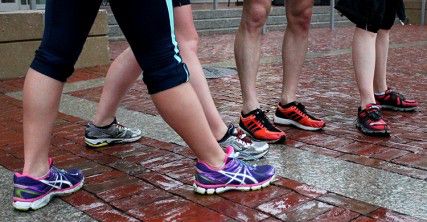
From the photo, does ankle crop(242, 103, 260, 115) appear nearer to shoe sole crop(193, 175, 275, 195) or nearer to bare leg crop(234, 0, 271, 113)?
bare leg crop(234, 0, 271, 113)

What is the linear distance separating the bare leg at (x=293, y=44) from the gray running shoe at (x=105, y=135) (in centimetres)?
105

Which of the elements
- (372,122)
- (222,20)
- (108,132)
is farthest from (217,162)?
(222,20)

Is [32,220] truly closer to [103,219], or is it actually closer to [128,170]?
[103,219]

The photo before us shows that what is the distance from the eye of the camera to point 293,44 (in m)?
3.62

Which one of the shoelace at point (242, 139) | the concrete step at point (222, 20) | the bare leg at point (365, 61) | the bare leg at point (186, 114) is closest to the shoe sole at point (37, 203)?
the bare leg at point (186, 114)

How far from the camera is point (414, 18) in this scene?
1520cm

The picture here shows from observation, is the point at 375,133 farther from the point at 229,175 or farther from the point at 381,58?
the point at 229,175

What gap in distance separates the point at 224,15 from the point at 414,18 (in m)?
5.93

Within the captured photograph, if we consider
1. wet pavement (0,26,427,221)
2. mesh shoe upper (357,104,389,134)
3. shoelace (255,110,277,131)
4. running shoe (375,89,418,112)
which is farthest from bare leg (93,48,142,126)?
running shoe (375,89,418,112)

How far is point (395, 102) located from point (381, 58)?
1.09ft

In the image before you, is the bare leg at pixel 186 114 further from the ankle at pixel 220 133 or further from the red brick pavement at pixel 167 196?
the ankle at pixel 220 133

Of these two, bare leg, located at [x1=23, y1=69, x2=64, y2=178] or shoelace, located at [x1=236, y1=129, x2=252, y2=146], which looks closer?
bare leg, located at [x1=23, y1=69, x2=64, y2=178]

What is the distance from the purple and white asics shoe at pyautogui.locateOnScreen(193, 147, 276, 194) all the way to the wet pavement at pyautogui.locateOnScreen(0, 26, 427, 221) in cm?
4

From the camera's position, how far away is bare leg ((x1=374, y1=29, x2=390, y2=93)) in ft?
13.3
